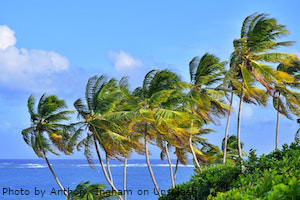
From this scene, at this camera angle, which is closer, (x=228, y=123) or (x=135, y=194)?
(x=228, y=123)

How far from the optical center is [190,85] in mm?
19750

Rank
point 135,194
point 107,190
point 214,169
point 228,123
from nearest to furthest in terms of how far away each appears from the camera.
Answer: point 214,169
point 107,190
point 228,123
point 135,194

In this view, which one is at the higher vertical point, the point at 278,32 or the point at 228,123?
the point at 278,32

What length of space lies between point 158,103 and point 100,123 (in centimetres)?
A: 245

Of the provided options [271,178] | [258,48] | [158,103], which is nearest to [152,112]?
[158,103]

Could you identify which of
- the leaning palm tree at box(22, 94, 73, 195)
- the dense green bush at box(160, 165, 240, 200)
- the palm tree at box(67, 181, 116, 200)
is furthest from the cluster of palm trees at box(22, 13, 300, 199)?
the dense green bush at box(160, 165, 240, 200)

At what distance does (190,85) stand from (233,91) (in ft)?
6.30

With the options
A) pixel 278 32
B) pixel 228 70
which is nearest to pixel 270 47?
pixel 278 32

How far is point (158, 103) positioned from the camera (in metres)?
18.1

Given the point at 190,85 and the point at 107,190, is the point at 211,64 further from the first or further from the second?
the point at 107,190

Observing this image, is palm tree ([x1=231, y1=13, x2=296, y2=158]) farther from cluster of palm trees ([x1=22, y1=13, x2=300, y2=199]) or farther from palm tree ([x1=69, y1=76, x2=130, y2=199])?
palm tree ([x1=69, y1=76, x2=130, y2=199])

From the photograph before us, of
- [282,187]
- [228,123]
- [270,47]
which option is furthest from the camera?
[228,123]

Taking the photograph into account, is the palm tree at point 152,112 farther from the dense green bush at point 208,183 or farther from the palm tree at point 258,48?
the dense green bush at point 208,183

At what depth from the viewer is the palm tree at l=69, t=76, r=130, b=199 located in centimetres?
1769
